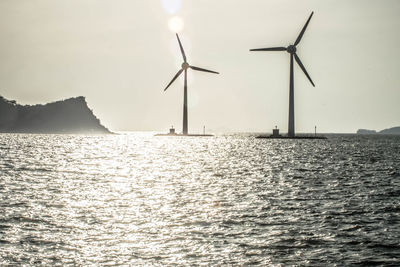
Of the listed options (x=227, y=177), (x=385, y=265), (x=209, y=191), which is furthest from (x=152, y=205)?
(x=227, y=177)

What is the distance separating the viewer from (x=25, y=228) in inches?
1275

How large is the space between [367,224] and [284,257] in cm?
1131

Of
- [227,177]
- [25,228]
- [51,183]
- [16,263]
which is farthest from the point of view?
[227,177]

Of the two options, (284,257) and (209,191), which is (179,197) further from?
(284,257)

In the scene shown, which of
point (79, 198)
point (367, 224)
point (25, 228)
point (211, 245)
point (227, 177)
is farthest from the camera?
point (227, 177)

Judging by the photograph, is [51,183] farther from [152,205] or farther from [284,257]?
[284,257]

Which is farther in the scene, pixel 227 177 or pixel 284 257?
pixel 227 177

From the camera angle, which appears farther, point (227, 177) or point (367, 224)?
point (227, 177)

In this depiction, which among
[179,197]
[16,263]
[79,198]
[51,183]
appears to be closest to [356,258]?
[16,263]

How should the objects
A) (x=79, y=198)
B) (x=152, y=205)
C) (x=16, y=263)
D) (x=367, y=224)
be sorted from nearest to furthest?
(x=16, y=263) → (x=367, y=224) → (x=152, y=205) → (x=79, y=198)

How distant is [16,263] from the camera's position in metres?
24.3

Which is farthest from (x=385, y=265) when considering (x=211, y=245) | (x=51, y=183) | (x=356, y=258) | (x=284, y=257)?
(x=51, y=183)

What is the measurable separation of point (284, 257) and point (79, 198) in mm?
26272

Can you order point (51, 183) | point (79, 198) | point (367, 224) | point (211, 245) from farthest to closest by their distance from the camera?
point (51, 183) → point (79, 198) → point (367, 224) → point (211, 245)
